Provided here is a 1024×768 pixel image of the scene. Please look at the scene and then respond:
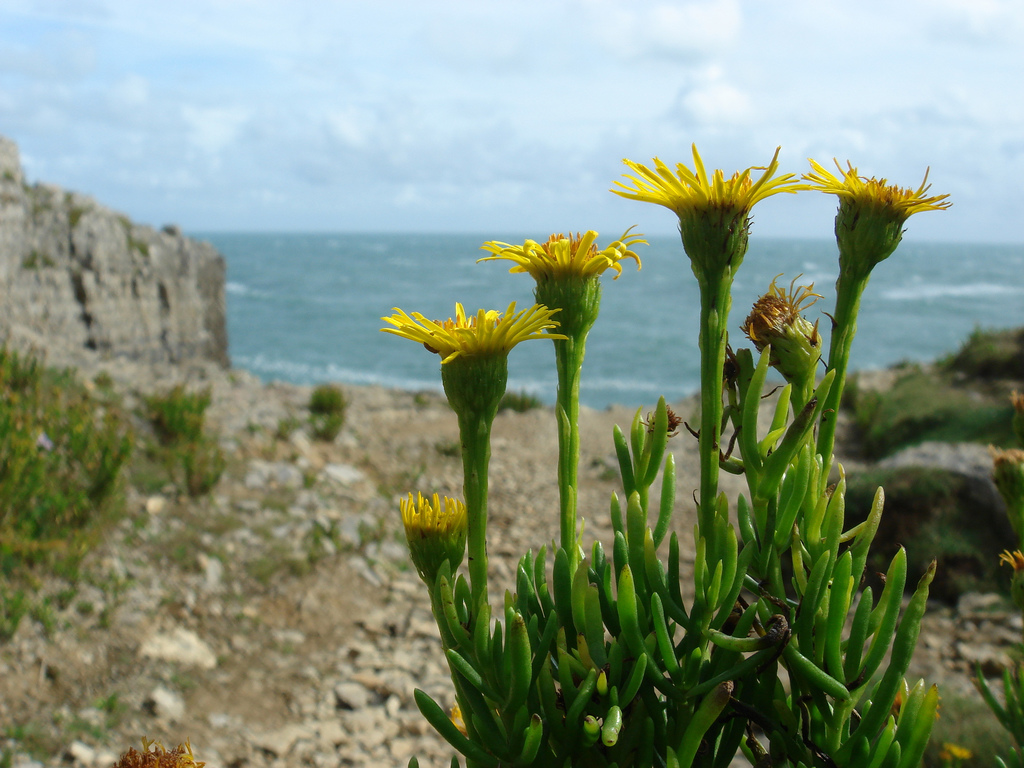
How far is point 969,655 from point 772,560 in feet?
14.7

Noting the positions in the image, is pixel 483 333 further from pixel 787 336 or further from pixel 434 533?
pixel 787 336

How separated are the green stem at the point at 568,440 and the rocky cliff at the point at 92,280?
859cm

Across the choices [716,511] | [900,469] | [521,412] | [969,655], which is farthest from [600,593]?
[521,412]

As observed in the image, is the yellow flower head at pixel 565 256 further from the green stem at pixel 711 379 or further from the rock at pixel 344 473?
the rock at pixel 344 473

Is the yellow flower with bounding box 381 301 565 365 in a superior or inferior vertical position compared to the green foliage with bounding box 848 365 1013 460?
superior

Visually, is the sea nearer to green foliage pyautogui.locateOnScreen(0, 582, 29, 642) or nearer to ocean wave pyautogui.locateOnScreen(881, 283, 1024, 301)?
ocean wave pyautogui.locateOnScreen(881, 283, 1024, 301)

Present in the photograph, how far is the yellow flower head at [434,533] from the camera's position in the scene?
1002mm

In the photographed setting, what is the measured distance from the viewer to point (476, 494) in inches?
38.0

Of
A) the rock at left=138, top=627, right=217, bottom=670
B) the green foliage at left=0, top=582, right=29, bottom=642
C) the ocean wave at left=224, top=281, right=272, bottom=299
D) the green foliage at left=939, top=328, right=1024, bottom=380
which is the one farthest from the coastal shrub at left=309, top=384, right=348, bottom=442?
the ocean wave at left=224, top=281, right=272, bottom=299

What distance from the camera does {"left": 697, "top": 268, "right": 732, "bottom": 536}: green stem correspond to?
0.96 meters

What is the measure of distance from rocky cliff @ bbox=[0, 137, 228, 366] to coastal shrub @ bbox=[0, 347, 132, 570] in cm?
339

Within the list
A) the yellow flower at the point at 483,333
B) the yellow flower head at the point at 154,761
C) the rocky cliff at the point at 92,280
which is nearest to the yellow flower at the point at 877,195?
the yellow flower at the point at 483,333

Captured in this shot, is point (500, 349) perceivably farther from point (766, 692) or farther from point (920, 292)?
point (920, 292)

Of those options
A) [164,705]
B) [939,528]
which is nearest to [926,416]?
[939,528]
